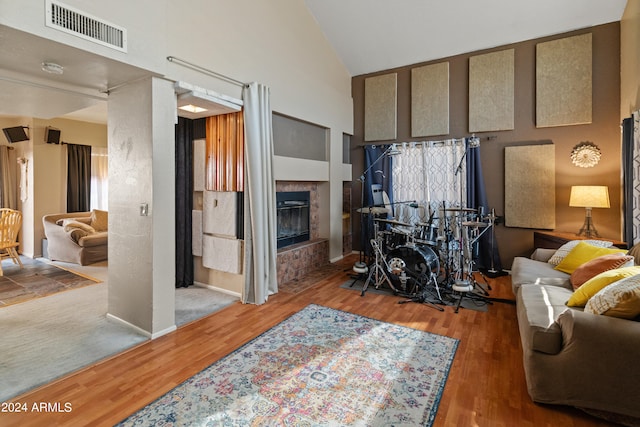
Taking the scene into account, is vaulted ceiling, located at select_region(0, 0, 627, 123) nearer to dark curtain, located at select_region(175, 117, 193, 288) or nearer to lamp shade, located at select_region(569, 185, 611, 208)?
dark curtain, located at select_region(175, 117, 193, 288)

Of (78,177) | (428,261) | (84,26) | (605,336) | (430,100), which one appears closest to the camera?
(605,336)

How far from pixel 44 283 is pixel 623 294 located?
18.7 ft

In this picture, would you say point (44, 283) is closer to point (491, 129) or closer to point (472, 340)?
point (472, 340)

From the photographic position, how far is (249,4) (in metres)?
3.59

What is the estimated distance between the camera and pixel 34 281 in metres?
4.30

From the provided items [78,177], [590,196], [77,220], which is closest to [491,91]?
[590,196]

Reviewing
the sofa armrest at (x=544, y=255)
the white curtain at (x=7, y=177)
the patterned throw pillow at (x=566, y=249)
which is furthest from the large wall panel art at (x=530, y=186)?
the white curtain at (x=7, y=177)

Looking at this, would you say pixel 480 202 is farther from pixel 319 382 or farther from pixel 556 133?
pixel 319 382

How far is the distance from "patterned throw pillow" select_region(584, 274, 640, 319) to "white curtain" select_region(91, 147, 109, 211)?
311 inches

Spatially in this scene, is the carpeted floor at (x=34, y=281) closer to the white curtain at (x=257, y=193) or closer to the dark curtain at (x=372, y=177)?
the white curtain at (x=257, y=193)

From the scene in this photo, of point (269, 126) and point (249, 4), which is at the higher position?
point (249, 4)

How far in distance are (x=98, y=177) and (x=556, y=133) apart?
8091 mm

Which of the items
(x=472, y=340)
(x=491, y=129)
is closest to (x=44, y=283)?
(x=472, y=340)

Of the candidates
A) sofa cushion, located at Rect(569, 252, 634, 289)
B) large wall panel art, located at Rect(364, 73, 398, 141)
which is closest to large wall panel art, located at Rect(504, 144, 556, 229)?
large wall panel art, located at Rect(364, 73, 398, 141)
